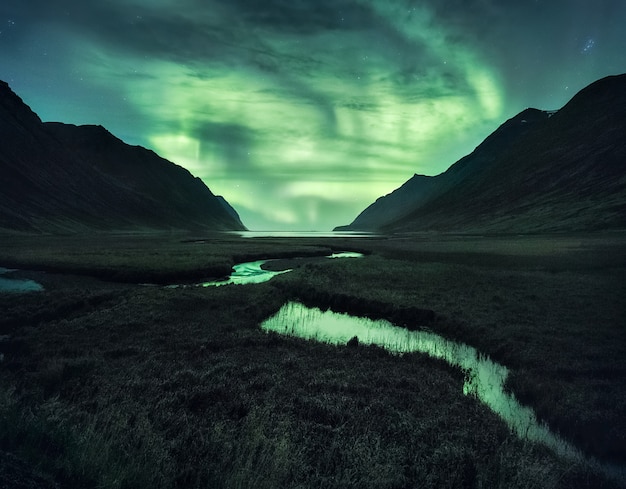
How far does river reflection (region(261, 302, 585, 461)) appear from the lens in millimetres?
11898

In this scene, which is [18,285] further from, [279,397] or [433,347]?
[433,347]

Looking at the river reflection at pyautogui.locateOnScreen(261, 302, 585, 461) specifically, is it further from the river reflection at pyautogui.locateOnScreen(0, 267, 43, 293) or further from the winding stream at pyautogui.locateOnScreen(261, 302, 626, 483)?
the river reflection at pyautogui.locateOnScreen(0, 267, 43, 293)

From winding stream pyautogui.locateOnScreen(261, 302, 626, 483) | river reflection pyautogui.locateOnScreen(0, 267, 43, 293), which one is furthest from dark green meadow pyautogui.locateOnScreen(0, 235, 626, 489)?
river reflection pyautogui.locateOnScreen(0, 267, 43, 293)

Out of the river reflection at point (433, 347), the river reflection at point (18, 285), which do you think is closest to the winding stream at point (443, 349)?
Answer: the river reflection at point (433, 347)

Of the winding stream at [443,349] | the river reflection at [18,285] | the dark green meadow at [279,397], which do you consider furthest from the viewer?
the river reflection at [18,285]

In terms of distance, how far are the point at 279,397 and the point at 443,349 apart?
10933 millimetres

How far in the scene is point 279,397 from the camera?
40.1 feet

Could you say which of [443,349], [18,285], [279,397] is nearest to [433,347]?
[443,349]

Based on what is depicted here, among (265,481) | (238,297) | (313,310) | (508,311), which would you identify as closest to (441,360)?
(508,311)

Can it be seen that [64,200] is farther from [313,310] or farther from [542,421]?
[542,421]

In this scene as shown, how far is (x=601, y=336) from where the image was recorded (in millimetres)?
18328

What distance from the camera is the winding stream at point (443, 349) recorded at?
11245 millimetres

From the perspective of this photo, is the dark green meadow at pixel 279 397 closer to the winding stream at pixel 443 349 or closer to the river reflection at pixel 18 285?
the winding stream at pixel 443 349

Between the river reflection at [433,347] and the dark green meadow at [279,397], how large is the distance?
0.61m
